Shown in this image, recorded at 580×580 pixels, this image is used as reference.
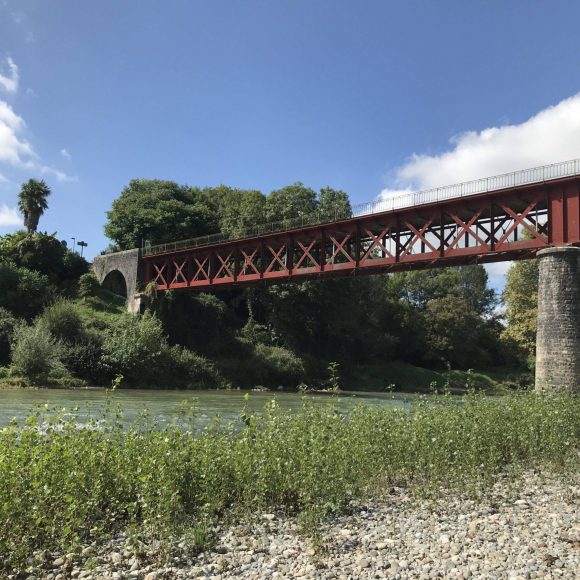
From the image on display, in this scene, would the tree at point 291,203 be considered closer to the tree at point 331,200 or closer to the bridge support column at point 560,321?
the tree at point 331,200

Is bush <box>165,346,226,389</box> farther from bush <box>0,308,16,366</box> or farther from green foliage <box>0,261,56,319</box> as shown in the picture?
green foliage <box>0,261,56,319</box>

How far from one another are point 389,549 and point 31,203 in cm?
7006

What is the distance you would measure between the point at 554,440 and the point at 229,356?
43.0 meters

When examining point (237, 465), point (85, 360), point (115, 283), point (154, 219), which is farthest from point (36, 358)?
point (237, 465)

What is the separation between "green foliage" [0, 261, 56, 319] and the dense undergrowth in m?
43.1

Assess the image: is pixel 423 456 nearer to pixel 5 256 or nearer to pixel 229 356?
pixel 229 356

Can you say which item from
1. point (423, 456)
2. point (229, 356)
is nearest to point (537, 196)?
point (423, 456)

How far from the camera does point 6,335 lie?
1654 inches

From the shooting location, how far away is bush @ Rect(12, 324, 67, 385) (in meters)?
37.0

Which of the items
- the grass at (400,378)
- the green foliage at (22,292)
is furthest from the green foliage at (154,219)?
the grass at (400,378)

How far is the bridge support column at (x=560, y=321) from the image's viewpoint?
23.8m

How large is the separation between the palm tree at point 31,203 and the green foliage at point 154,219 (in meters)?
9.27

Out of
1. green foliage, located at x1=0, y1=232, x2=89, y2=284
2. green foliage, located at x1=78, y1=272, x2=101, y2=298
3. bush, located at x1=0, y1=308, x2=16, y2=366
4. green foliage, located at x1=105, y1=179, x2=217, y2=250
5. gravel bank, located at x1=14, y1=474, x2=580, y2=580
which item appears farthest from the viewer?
green foliage, located at x1=105, y1=179, x2=217, y2=250

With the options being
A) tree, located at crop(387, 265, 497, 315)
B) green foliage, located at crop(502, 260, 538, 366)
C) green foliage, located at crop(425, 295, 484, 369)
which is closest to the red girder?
green foliage, located at crop(502, 260, 538, 366)
